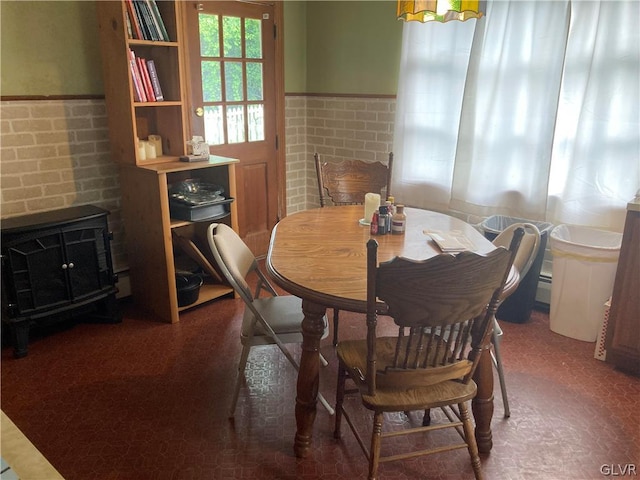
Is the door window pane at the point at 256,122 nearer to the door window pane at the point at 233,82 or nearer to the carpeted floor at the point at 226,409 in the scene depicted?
the door window pane at the point at 233,82

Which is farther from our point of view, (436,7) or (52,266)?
(52,266)

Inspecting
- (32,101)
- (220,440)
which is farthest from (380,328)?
(32,101)

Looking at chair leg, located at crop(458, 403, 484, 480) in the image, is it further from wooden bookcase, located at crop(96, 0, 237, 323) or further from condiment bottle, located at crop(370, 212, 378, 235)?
wooden bookcase, located at crop(96, 0, 237, 323)

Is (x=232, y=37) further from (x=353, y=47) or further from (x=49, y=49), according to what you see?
(x=49, y=49)

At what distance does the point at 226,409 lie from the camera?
95.7 inches

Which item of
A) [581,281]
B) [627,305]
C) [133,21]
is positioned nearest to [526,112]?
[581,281]

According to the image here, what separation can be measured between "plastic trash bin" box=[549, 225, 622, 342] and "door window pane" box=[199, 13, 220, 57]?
2679mm

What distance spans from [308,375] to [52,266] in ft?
5.84

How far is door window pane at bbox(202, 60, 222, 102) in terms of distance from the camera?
12.3ft

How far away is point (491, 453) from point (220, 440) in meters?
1.16

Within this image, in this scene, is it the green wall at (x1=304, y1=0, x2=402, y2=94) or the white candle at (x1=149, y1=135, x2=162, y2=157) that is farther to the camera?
the green wall at (x1=304, y1=0, x2=402, y2=94)

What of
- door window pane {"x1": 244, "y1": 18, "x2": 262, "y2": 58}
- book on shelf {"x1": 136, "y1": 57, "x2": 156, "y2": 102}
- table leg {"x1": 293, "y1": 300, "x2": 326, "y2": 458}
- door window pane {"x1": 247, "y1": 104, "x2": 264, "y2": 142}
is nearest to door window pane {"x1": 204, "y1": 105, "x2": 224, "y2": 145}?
door window pane {"x1": 247, "y1": 104, "x2": 264, "y2": 142}

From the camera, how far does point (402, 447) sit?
2178mm

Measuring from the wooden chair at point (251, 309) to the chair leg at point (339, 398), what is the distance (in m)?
0.10
